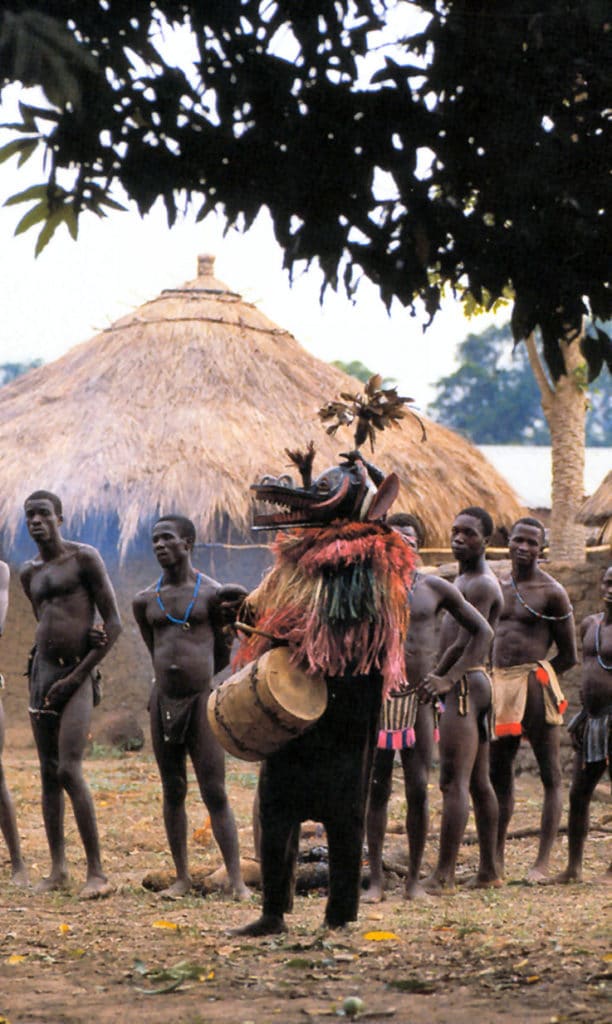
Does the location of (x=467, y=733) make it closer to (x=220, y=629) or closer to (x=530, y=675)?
(x=530, y=675)

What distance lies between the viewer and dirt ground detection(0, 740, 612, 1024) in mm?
4590

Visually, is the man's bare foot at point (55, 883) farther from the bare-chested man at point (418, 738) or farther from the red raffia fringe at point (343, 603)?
the red raffia fringe at point (343, 603)

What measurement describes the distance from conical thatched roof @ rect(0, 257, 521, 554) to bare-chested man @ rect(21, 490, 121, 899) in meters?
7.21

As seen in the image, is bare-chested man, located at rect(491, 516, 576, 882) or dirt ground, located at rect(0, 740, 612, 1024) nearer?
dirt ground, located at rect(0, 740, 612, 1024)

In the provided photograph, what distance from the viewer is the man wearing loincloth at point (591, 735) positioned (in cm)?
772

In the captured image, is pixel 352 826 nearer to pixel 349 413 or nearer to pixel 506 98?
pixel 349 413

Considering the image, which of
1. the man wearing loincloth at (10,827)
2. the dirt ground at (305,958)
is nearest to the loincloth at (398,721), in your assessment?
the dirt ground at (305,958)

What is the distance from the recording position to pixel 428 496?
15961 millimetres

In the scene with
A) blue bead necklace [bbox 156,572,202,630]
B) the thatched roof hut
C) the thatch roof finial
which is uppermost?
the thatch roof finial

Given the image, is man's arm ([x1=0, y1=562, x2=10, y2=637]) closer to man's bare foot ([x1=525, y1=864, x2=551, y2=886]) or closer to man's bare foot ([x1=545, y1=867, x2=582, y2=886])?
man's bare foot ([x1=525, y1=864, x2=551, y2=886])

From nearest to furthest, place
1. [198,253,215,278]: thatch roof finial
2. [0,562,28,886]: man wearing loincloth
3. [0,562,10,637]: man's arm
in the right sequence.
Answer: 1. [0,562,28,886]: man wearing loincloth
2. [0,562,10,637]: man's arm
3. [198,253,215,278]: thatch roof finial

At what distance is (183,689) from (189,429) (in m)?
8.79

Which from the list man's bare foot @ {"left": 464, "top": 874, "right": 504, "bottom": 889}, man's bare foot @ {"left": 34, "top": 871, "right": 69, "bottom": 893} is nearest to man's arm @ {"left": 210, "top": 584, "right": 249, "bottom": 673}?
man's bare foot @ {"left": 34, "top": 871, "right": 69, "bottom": 893}

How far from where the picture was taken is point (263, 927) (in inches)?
231
